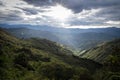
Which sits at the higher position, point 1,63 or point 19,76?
point 1,63

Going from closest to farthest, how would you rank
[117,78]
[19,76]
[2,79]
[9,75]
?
[117,78]
[2,79]
[9,75]
[19,76]

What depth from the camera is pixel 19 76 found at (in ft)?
636

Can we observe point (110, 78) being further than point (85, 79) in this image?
No

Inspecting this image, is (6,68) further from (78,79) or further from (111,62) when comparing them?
(111,62)

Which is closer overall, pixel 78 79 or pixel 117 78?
pixel 117 78

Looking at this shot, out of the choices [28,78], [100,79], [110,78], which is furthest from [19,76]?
[110,78]

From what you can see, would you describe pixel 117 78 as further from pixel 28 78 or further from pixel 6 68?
pixel 6 68

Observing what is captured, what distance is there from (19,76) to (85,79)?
67.1 m

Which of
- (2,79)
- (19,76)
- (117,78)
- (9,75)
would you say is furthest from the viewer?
(19,76)

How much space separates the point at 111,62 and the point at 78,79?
47190mm

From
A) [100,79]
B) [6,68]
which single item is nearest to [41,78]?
[6,68]

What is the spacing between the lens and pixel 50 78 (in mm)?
196500

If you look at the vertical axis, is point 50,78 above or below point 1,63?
below

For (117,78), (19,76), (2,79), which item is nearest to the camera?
Answer: (117,78)
